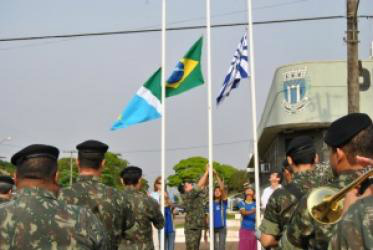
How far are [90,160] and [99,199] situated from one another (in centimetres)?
34

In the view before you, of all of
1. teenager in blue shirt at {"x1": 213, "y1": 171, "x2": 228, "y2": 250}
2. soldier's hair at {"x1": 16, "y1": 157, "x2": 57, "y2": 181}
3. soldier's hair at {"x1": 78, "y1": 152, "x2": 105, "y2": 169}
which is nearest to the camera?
soldier's hair at {"x1": 16, "y1": 157, "x2": 57, "y2": 181}

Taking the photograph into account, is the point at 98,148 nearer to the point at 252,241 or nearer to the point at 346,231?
the point at 346,231

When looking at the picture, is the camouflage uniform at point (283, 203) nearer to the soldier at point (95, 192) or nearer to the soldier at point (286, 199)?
the soldier at point (286, 199)

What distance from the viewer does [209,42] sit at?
11.5 metres

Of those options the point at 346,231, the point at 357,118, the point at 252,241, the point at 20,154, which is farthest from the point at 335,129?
the point at 252,241

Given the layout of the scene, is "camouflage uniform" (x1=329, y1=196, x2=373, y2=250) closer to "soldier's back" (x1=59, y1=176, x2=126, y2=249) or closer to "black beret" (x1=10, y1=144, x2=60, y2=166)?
"black beret" (x1=10, y1=144, x2=60, y2=166)

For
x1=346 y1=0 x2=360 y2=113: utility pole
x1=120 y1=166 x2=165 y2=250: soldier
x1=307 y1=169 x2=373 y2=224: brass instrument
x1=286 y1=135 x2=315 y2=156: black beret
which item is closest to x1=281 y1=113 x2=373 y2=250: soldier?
x1=307 y1=169 x2=373 y2=224: brass instrument

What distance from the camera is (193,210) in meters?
12.4

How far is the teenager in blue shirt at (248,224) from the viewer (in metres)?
11.0

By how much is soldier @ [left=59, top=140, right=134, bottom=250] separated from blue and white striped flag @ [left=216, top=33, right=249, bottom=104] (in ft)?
20.7

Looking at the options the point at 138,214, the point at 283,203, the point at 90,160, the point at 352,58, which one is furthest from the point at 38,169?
the point at 352,58

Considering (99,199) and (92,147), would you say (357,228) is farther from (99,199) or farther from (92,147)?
(92,147)

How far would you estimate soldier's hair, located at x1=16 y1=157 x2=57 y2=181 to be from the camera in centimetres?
333

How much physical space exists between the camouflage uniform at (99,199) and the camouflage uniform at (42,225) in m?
1.49
